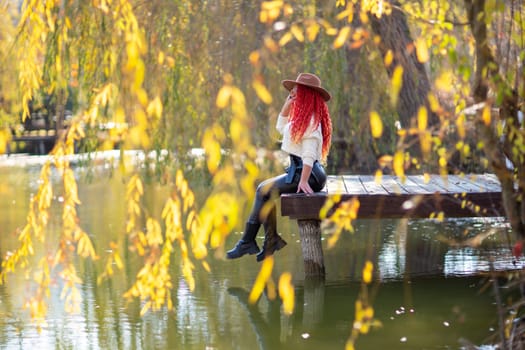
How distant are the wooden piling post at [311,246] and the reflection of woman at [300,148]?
185 millimetres

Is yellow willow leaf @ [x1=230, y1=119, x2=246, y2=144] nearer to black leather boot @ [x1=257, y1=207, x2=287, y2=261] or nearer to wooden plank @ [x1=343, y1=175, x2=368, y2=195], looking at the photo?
wooden plank @ [x1=343, y1=175, x2=368, y2=195]

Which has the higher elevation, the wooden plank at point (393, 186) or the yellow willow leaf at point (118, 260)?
the yellow willow leaf at point (118, 260)

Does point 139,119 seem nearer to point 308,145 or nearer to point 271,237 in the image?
point 308,145

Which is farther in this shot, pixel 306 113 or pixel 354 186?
pixel 354 186

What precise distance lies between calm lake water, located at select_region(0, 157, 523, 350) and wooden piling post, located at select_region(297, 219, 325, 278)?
0.35 feet

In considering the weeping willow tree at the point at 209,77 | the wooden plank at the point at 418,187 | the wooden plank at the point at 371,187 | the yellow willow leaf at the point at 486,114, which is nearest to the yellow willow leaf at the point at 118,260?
the weeping willow tree at the point at 209,77

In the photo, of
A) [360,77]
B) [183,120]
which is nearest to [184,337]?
[183,120]

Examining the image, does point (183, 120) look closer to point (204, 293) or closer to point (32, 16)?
point (204, 293)

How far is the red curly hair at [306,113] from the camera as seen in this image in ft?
23.3

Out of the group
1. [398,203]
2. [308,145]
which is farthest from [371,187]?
[308,145]

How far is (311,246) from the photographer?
748cm

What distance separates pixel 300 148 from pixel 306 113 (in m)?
0.24

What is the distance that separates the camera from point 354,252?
29.3 ft

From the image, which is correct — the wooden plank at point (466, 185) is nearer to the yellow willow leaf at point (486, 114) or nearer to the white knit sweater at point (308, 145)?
the white knit sweater at point (308, 145)
